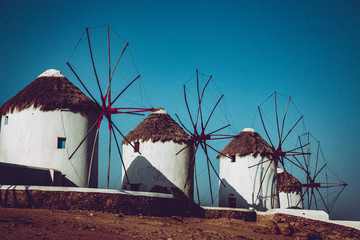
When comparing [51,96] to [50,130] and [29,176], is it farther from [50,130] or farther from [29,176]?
[29,176]

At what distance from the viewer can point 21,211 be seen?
40.8 ft

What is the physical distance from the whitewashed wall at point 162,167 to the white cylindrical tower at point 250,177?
191 inches

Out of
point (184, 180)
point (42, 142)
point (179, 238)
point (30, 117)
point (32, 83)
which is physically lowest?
point (179, 238)

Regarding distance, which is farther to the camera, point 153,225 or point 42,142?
point 42,142

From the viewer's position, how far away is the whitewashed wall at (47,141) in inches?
703

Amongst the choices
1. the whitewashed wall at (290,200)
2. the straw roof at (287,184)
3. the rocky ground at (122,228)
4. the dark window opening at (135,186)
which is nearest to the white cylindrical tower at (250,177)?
the straw roof at (287,184)

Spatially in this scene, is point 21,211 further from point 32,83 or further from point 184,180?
point 184,180

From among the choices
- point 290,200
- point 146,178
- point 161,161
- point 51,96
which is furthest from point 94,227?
point 290,200

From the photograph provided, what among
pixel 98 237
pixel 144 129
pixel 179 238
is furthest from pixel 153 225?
pixel 144 129

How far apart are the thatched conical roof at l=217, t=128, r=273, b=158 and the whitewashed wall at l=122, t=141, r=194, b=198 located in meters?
5.73

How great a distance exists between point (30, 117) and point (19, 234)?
31.8 feet

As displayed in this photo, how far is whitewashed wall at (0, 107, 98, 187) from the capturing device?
17859mm

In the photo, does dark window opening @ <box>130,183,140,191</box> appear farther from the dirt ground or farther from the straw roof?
the straw roof

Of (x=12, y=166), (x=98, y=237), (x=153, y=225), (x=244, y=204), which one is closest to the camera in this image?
(x=98, y=237)
